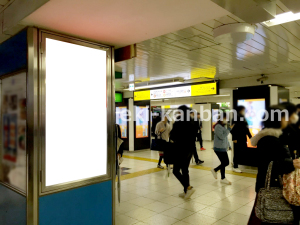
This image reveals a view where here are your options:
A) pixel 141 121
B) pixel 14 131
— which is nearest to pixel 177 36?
pixel 14 131

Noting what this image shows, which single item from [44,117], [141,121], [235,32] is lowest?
[141,121]

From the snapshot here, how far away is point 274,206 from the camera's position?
147 centimetres

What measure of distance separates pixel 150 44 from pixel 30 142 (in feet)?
7.76

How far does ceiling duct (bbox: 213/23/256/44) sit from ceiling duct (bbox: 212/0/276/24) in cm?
85

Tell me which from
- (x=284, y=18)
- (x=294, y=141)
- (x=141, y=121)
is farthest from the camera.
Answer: (x=141, y=121)

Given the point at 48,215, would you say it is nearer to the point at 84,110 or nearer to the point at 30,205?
the point at 30,205

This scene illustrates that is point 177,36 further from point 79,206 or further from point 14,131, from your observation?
point 79,206

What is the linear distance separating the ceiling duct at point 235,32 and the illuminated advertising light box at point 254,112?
7.57ft

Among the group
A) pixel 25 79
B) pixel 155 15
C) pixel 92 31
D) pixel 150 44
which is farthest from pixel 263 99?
pixel 150 44

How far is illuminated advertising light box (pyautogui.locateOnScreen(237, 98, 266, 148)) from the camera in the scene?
628 millimetres

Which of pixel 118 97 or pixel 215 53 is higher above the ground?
pixel 215 53

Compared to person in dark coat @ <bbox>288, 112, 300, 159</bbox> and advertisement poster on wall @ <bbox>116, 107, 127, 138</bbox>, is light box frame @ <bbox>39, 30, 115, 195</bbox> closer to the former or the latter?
person in dark coat @ <bbox>288, 112, 300, 159</bbox>

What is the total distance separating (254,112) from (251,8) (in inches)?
54.1

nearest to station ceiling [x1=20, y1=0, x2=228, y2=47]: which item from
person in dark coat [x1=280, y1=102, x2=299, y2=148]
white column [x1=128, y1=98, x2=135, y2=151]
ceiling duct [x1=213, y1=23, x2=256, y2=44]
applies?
ceiling duct [x1=213, y1=23, x2=256, y2=44]
